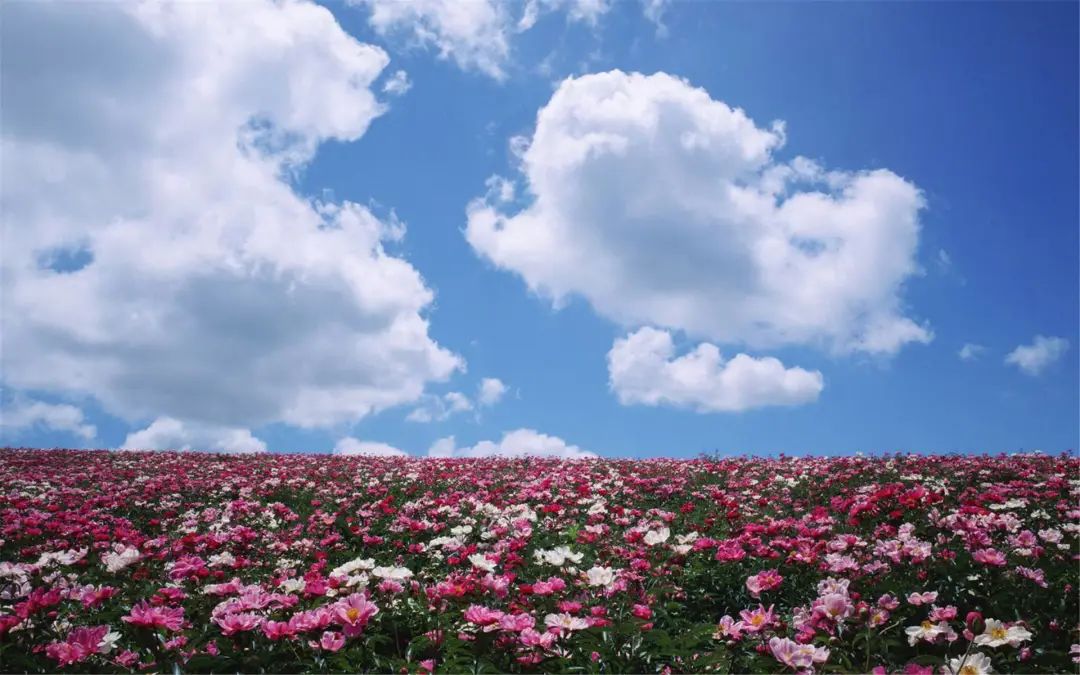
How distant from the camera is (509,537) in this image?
6.50 meters

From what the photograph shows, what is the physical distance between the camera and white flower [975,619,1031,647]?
361 cm

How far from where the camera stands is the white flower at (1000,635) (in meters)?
3.61

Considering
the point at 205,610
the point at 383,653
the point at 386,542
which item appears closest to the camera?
the point at 383,653

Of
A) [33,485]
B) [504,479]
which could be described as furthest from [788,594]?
[33,485]

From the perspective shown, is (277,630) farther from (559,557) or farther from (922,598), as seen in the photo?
(922,598)

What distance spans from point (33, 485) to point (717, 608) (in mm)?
13068

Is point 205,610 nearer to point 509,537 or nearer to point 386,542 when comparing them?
point 509,537

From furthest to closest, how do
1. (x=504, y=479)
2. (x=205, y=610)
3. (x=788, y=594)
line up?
(x=504, y=479)
(x=788, y=594)
(x=205, y=610)

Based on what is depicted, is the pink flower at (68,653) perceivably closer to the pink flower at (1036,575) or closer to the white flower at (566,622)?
the white flower at (566,622)

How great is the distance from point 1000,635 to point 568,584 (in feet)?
8.85

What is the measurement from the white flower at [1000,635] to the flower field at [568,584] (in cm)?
1

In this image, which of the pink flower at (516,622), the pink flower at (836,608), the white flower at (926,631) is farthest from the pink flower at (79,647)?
the white flower at (926,631)

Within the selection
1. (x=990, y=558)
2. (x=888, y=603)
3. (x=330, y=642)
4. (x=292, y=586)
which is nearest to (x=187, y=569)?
(x=292, y=586)

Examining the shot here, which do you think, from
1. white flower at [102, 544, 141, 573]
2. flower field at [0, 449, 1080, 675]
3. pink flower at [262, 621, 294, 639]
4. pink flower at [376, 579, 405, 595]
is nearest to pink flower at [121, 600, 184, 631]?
flower field at [0, 449, 1080, 675]
